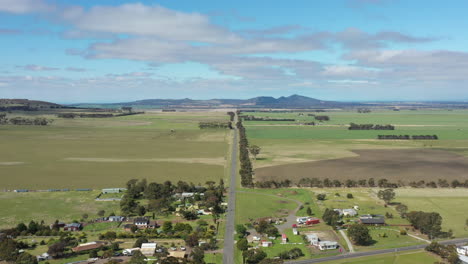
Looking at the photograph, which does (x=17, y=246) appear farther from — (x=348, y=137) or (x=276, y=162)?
(x=348, y=137)

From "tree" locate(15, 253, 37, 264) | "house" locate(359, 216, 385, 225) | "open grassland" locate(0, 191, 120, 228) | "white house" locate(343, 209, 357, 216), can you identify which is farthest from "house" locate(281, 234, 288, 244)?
"tree" locate(15, 253, 37, 264)

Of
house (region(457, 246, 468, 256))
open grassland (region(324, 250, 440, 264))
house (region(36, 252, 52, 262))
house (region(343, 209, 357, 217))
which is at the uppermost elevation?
house (region(343, 209, 357, 217))

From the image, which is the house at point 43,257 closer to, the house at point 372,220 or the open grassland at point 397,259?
the open grassland at point 397,259

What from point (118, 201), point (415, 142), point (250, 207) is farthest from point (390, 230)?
point (415, 142)

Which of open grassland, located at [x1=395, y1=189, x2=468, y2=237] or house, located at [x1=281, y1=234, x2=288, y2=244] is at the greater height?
open grassland, located at [x1=395, y1=189, x2=468, y2=237]

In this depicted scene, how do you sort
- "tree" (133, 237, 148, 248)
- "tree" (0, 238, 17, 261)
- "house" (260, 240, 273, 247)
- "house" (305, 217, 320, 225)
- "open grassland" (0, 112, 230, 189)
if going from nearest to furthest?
1. "tree" (0, 238, 17, 261)
2. "tree" (133, 237, 148, 248)
3. "house" (260, 240, 273, 247)
4. "house" (305, 217, 320, 225)
5. "open grassland" (0, 112, 230, 189)

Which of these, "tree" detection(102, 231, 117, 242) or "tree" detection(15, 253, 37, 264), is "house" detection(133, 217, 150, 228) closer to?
"tree" detection(102, 231, 117, 242)
